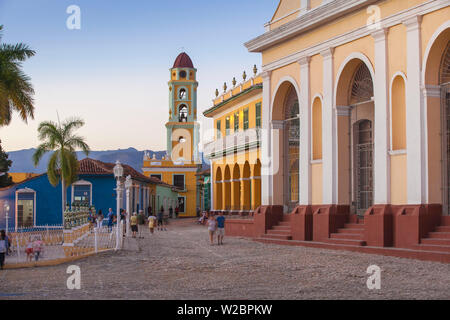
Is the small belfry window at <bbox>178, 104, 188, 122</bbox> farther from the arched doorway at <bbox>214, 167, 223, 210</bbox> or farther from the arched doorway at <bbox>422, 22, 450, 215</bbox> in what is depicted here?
the arched doorway at <bbox>422, 22, 450, 215</bbox>

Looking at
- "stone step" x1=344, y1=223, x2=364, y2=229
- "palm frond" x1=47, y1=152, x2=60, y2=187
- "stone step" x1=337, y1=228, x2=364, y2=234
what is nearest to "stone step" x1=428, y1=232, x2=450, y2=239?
"stone step" x1=337, y1=228, x2=364, y2=234

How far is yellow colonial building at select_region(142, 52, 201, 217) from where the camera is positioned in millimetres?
63750

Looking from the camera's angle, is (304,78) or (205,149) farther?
(205,149)

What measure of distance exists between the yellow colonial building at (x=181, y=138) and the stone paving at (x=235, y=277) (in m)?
44.9

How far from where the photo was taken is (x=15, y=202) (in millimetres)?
39344

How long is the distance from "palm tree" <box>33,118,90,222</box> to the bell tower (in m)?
29.4

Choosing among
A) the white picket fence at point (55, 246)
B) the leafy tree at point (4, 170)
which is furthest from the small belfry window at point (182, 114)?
the white picket fence at point (55, 246)

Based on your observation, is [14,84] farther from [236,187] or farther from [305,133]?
[236,187]

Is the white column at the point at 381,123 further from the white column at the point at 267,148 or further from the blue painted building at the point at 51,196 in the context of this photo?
the blue painted building at the point at 51,196

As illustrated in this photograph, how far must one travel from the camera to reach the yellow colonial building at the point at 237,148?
113ft
